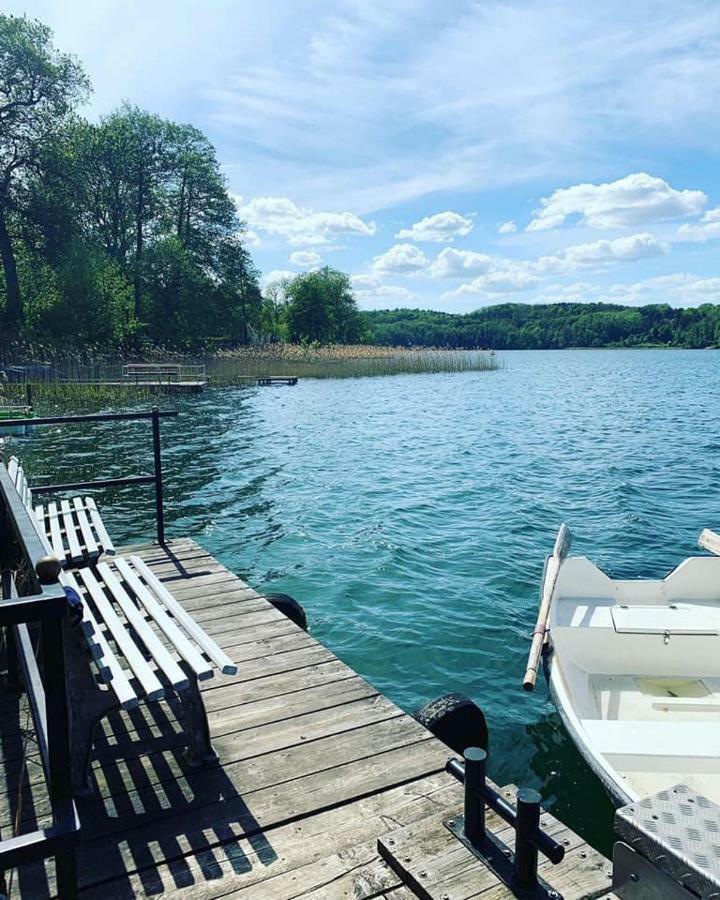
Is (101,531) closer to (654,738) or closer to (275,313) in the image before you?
(654,738)

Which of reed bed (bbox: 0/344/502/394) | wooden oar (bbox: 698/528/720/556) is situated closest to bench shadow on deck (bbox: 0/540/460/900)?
wooden oar (bbox: 698/528/720/556)

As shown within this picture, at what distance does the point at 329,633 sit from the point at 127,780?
4.08 metres

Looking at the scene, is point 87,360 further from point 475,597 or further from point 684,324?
point 684,324

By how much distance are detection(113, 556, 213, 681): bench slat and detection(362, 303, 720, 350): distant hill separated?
121079 mm

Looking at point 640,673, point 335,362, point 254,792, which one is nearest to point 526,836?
point 254,792

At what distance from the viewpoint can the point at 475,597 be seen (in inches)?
302

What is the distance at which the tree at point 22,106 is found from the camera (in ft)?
106

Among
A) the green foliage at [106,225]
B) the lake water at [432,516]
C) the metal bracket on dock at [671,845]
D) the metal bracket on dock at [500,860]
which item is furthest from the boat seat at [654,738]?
the green foliage at [106,225]

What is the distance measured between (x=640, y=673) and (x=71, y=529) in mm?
4168

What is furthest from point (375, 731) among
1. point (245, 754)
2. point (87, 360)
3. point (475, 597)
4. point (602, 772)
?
point (87, 360)

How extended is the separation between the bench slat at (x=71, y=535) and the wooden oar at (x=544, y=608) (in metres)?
2.94

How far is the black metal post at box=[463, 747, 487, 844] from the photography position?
2109 mm

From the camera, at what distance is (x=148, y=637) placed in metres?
2.73

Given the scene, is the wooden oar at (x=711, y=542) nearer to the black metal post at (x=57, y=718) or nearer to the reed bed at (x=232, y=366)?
the black metal post at (x=57, y=718)
